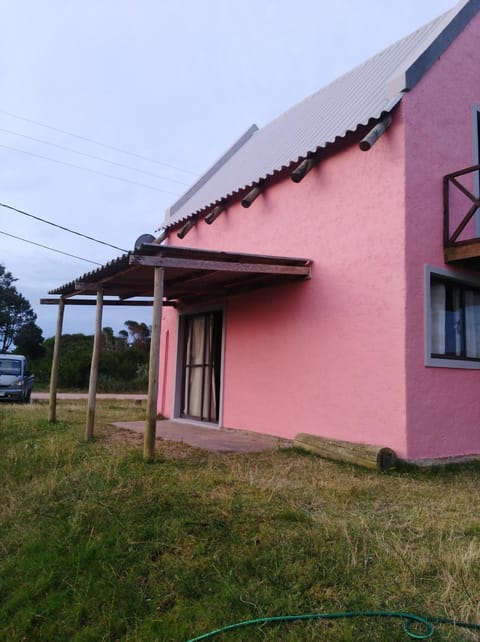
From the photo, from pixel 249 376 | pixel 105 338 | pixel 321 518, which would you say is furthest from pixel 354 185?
pixel 105 338

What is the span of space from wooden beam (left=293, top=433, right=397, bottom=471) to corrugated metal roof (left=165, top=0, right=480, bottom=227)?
4.00 metres

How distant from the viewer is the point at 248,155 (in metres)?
11.3

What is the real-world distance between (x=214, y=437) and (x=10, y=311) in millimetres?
40006

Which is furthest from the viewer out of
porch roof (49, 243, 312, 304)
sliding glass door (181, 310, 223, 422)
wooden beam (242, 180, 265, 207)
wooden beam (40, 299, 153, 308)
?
sliding glass door (181, 310, 223, 422)

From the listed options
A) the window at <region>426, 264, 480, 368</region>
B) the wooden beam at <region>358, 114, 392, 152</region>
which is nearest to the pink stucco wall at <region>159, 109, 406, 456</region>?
the wooden beam at <region>358, 114, 392, 152</region>

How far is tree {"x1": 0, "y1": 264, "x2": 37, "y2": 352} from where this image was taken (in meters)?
40.4

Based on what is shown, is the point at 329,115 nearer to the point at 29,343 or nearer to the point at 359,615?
the point at 359,615

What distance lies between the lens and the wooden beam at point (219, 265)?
5816 millimetres

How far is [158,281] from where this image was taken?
5.88 metres

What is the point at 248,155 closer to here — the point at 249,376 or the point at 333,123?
the point at 333,123

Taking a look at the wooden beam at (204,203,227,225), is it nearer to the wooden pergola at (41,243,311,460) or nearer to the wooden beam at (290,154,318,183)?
the wooden pergola at (41,243,311,460)

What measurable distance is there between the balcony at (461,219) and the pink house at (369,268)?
0.02 m

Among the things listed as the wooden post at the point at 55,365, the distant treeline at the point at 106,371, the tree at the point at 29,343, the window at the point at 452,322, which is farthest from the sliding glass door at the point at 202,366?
the tree at the point at 29,343

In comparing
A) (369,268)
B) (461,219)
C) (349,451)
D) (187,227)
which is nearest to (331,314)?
(369,268)
